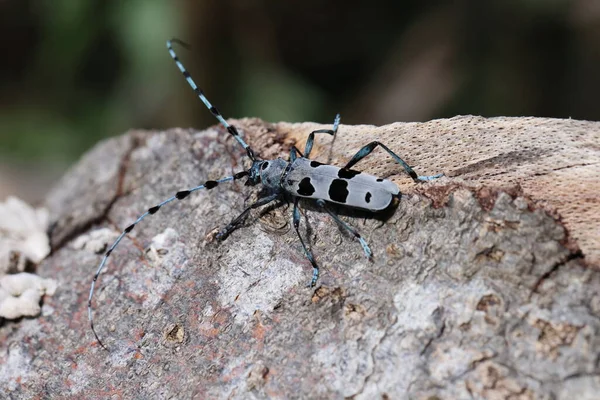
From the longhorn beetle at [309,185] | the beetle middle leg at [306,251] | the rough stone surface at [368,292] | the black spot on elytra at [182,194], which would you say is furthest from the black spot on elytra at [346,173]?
the black spot on elytra at [182,194]

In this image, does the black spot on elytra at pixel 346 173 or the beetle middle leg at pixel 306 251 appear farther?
the black spot on elytra at pixel 346 173

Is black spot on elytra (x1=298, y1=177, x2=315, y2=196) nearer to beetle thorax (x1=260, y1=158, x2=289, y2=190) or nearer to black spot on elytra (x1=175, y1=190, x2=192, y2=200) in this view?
beetle thorax (x1=260, y1=158, x2=289, y2=190)

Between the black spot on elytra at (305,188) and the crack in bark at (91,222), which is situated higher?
the crack in bark at (91,222)

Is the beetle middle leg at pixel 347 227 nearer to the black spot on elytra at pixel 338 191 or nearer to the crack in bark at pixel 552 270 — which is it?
the black spot on elytra at pixel 338 191

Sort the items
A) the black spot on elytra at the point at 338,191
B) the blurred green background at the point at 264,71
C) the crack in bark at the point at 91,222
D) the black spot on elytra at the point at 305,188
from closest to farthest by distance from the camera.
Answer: the black spot on elytra at the point at 338,191 < the black spot on elytra at the point at 305,188 < the crack in bark at the point at 91,222 < the blurred green background at the point at 264,71

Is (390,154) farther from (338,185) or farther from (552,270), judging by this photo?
(552,270)

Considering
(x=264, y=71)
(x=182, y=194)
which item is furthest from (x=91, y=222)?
(x=264, y=71)

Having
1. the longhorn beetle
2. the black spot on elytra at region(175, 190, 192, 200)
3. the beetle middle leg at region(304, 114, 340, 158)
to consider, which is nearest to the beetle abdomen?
the longhorn beetle
